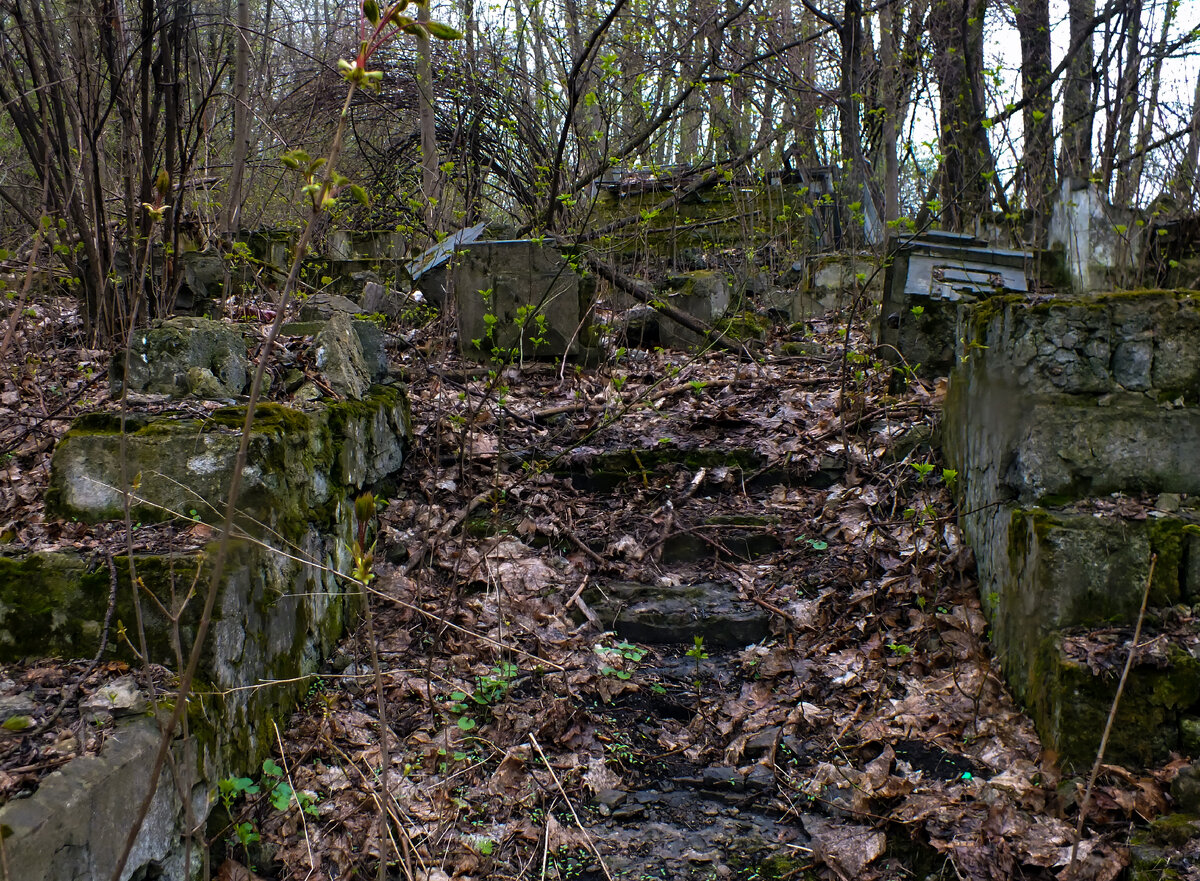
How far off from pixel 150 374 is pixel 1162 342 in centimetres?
379

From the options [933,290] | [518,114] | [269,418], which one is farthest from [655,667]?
[518,114]

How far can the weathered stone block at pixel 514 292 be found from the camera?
626cm

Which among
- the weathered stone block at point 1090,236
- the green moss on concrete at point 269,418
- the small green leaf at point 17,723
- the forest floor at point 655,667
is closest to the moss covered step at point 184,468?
the green moss on concrete at point 269,418

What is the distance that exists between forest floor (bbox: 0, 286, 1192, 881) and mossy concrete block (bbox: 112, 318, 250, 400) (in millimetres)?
439

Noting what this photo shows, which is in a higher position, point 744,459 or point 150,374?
point 150,374

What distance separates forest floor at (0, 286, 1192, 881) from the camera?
2414mm

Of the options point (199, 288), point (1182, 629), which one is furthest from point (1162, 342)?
point (199, 288)

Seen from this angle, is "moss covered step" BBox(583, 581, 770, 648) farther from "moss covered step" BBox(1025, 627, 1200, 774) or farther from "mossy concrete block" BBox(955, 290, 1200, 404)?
"mossy concrete block" BBox(955, 290, 1200, 404)

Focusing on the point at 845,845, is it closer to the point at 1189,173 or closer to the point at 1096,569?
the point at 1096,569

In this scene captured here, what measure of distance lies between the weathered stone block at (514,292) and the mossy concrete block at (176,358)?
2846mm

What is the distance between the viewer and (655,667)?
11.5 feet

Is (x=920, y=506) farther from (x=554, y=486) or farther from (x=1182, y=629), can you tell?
(x=554, y=486)

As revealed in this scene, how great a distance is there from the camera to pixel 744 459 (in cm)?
480

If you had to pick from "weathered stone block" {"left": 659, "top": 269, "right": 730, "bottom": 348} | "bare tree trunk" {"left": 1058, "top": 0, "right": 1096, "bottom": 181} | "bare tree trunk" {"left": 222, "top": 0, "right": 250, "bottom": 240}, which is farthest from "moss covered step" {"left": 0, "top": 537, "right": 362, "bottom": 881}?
"bare tree trunk" {"left": 1058, "top": 0, "right": 1096, "bottom": 181}
